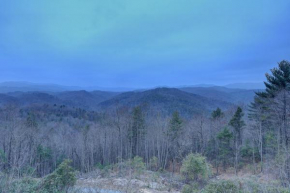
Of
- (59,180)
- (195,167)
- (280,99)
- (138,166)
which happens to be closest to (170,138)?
(138,166)

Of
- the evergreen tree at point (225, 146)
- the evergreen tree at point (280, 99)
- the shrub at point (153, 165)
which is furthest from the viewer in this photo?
the shrub at point (153, 165)

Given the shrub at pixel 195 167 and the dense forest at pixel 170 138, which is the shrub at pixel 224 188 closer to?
the shrub at pixel 195 167

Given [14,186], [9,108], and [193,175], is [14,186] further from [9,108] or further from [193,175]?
[9,108]

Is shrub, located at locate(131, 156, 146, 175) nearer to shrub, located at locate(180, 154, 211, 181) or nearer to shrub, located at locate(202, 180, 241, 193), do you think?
shrub, located at locate(180, 154, 211, 181)

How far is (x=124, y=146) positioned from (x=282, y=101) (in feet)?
77.3

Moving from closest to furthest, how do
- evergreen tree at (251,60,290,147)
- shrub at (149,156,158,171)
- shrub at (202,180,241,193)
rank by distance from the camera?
1. shrub at (202,180,241,193)
2. evergreen tree at (251,60,290,147)
3. shrub at (149,156,158,171)

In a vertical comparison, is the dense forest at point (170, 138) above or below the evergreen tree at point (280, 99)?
below

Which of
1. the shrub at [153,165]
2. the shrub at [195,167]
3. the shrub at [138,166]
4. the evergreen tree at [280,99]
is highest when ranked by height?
the evergreen tree at [280,99]

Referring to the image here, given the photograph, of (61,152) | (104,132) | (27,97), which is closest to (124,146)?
(104,132)

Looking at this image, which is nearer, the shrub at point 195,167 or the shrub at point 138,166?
the shrub at point 195,167

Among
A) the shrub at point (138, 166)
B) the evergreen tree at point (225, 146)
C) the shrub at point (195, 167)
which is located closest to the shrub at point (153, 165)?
the shrub at point (138, 166)

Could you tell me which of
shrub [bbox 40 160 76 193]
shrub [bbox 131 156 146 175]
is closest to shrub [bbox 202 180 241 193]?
shrub [bbox 40 160 76 193]

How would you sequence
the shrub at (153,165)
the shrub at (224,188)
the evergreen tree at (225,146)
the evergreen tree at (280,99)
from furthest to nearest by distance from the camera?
the shrub at (153,165)
the evergreen tree at (225,146)
the evergreen tree at (280,99)
the shrub at (224,188)

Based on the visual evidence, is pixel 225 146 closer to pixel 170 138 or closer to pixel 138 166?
pixel 170 138
